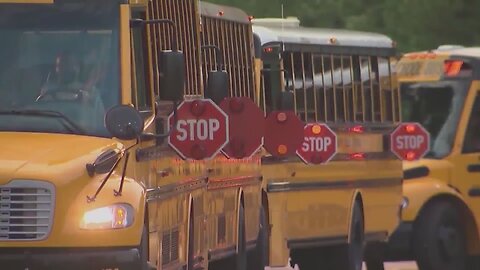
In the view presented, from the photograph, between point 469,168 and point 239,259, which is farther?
point 469,168

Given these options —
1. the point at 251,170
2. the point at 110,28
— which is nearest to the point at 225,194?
the point at 251,170

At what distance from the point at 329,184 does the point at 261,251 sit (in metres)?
2.48

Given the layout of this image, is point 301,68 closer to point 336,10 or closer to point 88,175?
point 88,175

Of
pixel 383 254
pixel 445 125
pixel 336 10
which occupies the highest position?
pixel 336 10

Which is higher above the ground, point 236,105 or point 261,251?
point 236,105

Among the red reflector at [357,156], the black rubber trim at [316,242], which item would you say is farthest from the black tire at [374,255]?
the black rubber trim at [316,242]

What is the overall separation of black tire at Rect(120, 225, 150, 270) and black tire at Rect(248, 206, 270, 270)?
681 centimetres

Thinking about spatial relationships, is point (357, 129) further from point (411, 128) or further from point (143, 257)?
point (143, 257)

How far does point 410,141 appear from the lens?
22.8 meters

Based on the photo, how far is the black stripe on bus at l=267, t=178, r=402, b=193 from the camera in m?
20.8

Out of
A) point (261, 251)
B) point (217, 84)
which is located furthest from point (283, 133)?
point (217, 84)

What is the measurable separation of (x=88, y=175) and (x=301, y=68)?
9755mm

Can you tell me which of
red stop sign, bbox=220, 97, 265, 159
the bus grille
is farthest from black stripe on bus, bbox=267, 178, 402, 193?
the bus grille

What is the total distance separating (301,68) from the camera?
70.7ft
